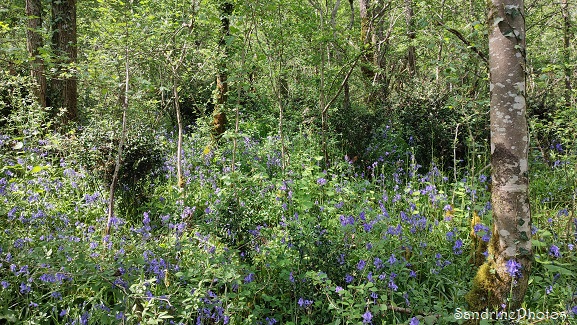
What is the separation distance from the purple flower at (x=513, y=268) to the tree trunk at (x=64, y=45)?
5.65m

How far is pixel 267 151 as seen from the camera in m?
5.24

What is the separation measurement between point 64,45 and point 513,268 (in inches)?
248

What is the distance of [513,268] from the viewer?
2.27 meters

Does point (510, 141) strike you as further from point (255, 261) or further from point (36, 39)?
point (36, 39)

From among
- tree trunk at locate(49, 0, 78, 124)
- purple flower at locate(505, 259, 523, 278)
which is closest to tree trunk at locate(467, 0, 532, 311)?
purple flower at locate(505, 259, 523, 278)

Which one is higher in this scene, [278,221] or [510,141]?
[510,141]

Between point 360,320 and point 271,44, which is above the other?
point 271,44

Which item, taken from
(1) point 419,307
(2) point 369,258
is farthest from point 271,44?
(1) point 419,307

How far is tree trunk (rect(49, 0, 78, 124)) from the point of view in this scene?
5793 millimetres

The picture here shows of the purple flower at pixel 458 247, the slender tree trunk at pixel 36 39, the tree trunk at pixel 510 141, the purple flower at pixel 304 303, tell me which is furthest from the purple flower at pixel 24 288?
the slender tree trunk at pixel 36 39

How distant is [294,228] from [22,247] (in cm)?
193

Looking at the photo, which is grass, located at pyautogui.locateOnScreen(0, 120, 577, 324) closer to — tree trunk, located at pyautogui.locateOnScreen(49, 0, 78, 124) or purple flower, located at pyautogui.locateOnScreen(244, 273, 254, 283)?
purple flower, located at pyautogui.locateOnScreen(244, 273, 254, 283)

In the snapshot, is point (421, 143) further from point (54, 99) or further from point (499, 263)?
point (54, 99)

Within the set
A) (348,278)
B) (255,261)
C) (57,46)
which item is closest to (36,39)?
(57,46)
